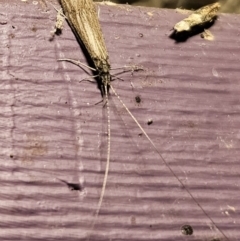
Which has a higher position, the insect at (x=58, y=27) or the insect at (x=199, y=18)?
the insect at (x=199, y=18)

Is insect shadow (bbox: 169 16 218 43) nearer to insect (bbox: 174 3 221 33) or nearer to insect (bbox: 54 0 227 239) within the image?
insect (bbox: 174 3 221 33)

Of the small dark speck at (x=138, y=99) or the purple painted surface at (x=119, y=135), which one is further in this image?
the small dark speck at (x=138, y=99)

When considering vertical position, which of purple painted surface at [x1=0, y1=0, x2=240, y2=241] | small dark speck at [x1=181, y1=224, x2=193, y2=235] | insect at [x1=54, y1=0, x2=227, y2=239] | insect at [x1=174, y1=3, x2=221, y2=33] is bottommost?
small dark speck at [x1=181, y1=224, x2=193, y2=235]

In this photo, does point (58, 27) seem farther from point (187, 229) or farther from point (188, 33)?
point (187, 229)

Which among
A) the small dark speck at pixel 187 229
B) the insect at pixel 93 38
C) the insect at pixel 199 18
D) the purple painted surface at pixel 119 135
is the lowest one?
the small dark speck at pixel 187 229

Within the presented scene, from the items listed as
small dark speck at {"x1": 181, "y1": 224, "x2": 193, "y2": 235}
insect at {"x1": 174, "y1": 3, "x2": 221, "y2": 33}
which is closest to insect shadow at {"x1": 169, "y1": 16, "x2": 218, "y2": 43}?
insect at {"x1": 174, "y1": 3, "x2": 221, "y2": 33}

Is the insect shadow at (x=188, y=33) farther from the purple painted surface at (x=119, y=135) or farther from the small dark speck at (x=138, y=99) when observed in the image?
the small dark speck at (x=138, y=99)

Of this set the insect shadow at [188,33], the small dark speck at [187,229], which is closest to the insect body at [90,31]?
the insect shadow at [188,33]

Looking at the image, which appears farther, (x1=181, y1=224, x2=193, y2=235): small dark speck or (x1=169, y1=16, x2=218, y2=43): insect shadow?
(x1=169, y1=16, x2=218, y2=43): insect shadow
